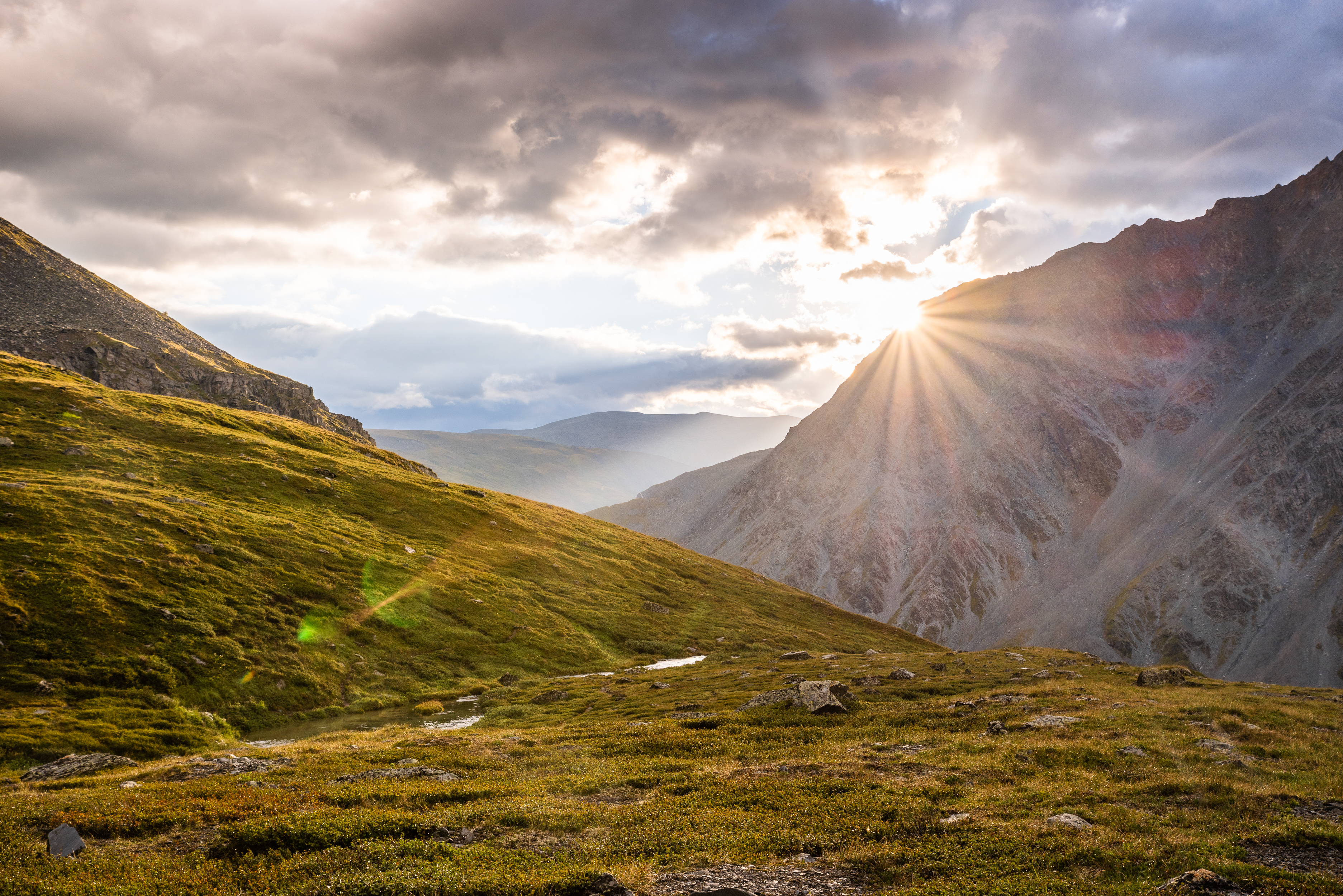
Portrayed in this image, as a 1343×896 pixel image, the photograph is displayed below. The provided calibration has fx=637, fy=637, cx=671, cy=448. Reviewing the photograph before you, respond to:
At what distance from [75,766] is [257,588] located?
1256 inches

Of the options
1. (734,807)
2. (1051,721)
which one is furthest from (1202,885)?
(1051,721)

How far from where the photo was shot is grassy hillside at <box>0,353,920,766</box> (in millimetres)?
41031

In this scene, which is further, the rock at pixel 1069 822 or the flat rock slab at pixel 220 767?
the flat rock slab at pixel 220 767

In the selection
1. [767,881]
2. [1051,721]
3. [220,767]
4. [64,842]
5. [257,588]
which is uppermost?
[257,588]

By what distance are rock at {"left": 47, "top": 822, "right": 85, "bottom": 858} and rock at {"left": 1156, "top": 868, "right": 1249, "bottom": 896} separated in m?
26.2

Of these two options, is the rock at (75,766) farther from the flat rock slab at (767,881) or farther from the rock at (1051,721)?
the rock at (1051,721)

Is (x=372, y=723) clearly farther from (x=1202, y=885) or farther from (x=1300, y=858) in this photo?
(x=1300, y=858)

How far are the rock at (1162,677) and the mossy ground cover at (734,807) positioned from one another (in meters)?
12.2

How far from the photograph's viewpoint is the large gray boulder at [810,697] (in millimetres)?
39688

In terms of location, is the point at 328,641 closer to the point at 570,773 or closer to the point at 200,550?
the point at 200,550

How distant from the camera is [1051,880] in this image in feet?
49.8

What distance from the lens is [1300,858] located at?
55.1ft

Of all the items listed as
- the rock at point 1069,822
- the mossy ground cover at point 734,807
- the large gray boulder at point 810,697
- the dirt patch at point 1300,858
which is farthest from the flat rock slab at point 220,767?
the dirt patch at point 1300,858

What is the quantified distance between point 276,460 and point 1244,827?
110 meters
